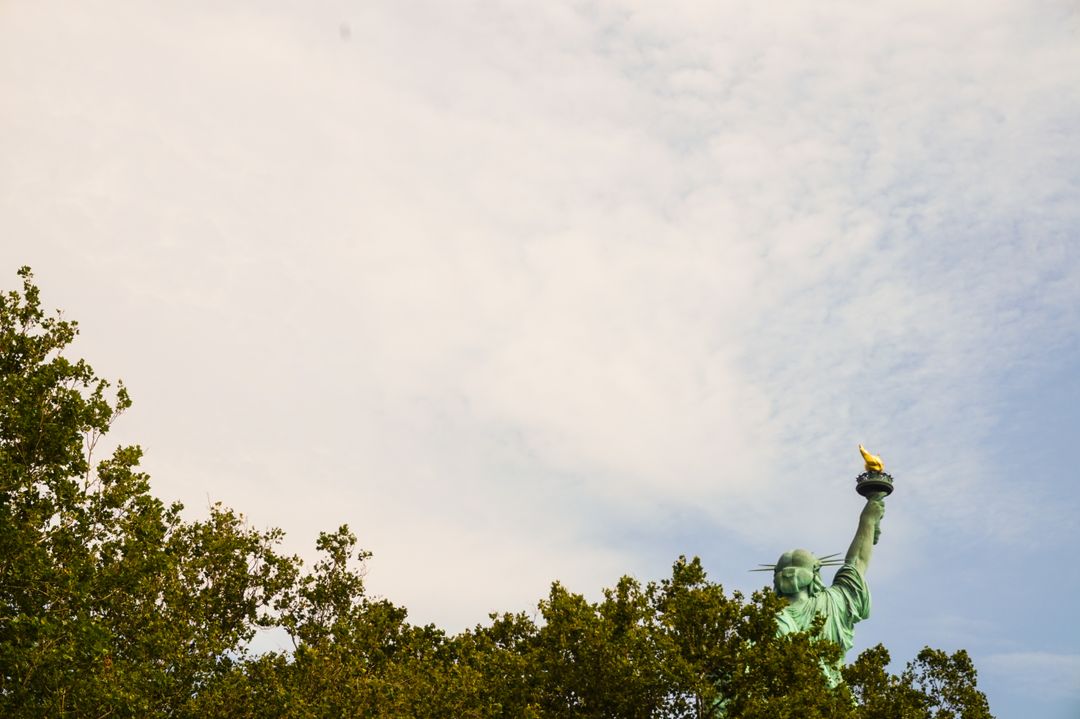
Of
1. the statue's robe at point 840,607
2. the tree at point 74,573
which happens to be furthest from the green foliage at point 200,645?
the statue's robe at point 840,607

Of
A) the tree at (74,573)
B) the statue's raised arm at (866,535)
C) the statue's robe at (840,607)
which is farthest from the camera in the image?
the statue's raised arm at (866,535)

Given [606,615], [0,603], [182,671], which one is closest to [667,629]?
[606,615]

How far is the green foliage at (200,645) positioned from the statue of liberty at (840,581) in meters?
8.17

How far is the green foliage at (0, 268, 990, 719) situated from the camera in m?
24.6

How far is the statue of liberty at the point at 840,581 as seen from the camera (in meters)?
39.8

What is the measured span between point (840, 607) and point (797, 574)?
2952mm

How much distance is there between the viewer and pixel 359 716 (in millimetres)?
26891

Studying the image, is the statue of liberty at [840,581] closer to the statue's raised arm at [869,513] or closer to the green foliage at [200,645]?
the statue's raised arm at [869,513]

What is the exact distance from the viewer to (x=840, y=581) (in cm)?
4291

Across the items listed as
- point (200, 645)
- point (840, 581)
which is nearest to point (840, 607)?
point (840, 581)

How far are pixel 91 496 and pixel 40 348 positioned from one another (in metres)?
3.55

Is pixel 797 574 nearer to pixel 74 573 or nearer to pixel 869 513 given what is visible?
pixel 869 513

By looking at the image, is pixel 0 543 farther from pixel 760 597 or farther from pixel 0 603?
pixel 760 597

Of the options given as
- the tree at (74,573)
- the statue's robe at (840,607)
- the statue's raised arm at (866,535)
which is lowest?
the tree at (74,573)
